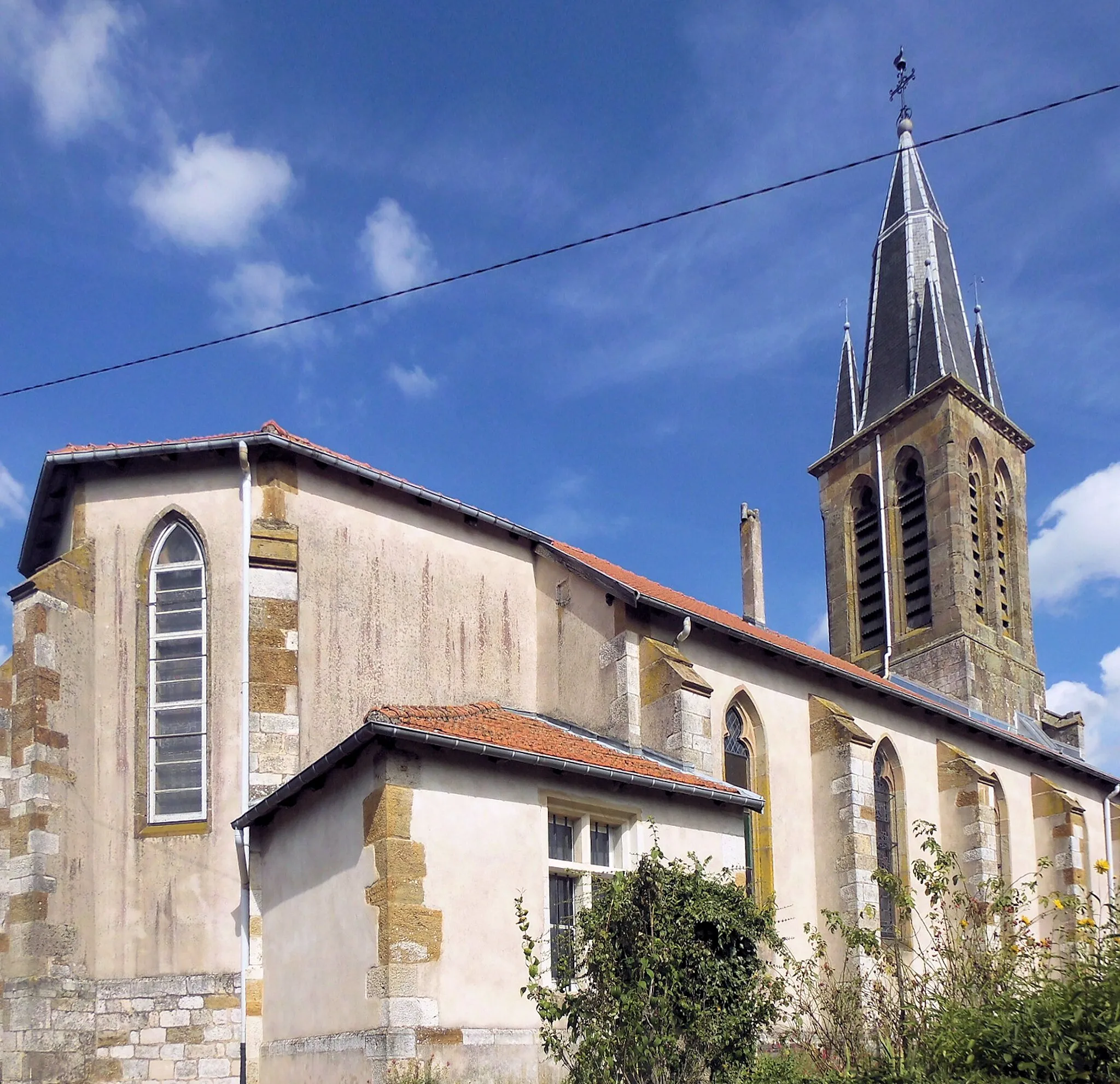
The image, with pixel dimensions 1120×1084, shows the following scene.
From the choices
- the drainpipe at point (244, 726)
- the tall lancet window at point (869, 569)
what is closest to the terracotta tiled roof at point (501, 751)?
the drainpipe at point (244, 726)

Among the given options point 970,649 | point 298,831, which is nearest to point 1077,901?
point 298,831

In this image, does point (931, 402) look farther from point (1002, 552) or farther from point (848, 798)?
point (848, 798)

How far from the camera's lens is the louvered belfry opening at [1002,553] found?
35938mm

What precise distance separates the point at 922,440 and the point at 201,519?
25.3 metres

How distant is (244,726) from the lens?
15.5 m

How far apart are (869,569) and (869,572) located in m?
0.06

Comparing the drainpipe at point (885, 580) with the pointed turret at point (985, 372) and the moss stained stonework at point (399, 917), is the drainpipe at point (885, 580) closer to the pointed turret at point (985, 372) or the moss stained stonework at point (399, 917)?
the pointed turret at point (985, 372)

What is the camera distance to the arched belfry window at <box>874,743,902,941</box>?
2245 centimetres

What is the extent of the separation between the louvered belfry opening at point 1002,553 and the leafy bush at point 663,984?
89.3 feet

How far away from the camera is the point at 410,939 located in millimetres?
12266

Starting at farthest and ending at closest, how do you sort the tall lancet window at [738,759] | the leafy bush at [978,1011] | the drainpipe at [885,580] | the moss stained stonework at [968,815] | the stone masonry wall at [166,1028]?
the drainpipe at [885,580] → the moss stained stonework at [968,815] → the tall lancet window at [738,759] → the stone masonry wall at [166,1028] → the leafy bush at [978,1011]

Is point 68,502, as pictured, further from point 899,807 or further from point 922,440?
point 922,440

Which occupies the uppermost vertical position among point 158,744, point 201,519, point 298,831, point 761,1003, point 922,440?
point 922,440

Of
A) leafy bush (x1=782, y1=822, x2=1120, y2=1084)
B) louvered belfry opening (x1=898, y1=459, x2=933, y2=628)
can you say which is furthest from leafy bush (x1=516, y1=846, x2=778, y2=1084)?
louvered belfry opening (x1=898, y1=459, x2=933, y2=628)
